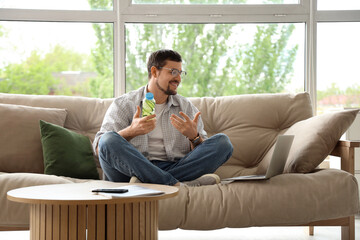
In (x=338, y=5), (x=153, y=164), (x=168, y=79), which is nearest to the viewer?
(x=153, y=164)

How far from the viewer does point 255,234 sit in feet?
9.80

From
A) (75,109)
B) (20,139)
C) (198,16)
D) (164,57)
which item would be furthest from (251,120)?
(20,139)

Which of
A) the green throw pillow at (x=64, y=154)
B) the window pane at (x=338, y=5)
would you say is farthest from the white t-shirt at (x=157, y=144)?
the window pane at (x=338, y=5)

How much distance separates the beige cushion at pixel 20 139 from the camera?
269 centimetres

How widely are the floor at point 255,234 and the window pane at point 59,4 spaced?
1787 mm

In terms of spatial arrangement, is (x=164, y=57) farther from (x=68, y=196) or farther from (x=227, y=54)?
(x=68, y=196)

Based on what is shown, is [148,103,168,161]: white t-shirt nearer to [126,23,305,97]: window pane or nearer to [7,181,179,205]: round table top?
[7,181,179,205]: round table top

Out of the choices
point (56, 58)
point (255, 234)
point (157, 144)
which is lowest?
point (255, 234)

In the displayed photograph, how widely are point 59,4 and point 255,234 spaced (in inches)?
92.2

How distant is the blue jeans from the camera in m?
2.23

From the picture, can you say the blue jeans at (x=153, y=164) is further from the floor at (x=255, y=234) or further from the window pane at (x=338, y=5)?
the window pane at (x=338, y=5)

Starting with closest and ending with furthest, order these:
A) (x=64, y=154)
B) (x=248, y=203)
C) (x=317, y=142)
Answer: (x=248, y=203)
(x=317, y=142)
(x=64, y=154)

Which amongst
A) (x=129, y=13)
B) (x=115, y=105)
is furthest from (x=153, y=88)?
(x=129, y=13)

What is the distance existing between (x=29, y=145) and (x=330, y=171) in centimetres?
167
